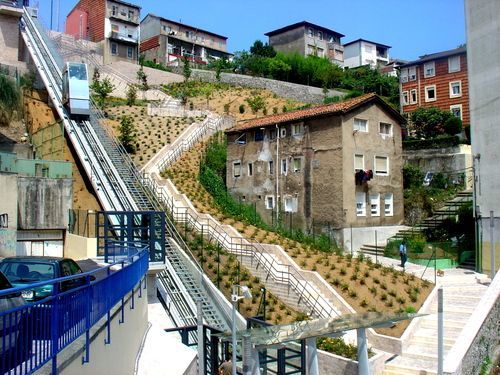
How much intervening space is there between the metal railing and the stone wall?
138 ft

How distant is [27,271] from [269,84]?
62.3 meters

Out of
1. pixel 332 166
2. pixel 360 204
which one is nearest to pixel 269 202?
pixel 332 166

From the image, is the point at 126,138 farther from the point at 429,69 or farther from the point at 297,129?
the point at 429,69

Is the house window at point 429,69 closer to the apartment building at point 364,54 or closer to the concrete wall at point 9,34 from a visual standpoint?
the concrete wall at point 9,34

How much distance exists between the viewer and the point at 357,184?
104 ft

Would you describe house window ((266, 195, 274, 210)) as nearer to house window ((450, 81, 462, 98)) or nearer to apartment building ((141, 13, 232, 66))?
house window ((450, 81, 462, 98))

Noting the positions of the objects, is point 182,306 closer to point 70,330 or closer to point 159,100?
point 70,330

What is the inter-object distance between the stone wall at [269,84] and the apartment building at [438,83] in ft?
54.7

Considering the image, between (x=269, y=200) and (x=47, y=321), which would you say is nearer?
(x=47, y=321)

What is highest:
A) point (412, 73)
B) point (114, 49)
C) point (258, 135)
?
point (114, 49)

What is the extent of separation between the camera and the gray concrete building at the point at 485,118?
25.1 m

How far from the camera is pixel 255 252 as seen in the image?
24562 mm

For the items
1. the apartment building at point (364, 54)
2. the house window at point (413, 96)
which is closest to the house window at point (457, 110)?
the house window at point (413, 96)

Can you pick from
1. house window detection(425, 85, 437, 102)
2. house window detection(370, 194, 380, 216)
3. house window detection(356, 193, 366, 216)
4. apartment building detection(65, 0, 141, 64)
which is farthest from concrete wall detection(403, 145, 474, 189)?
apartment building detection(65, 0, 141, 64)
